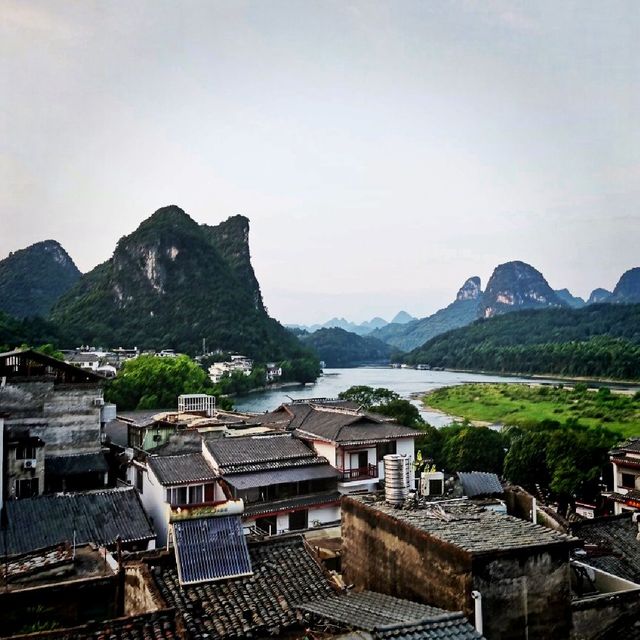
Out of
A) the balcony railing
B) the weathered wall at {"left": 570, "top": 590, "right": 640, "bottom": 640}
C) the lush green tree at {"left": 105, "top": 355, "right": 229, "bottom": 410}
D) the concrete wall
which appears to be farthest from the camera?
the lush green tree at {"left": 105, "top": 355, "right": 229, "bottom": 410}

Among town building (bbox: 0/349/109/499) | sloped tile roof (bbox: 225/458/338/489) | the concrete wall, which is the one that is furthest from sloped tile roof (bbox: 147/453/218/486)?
the concrete wall

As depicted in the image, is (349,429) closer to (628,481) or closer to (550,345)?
(628,481)

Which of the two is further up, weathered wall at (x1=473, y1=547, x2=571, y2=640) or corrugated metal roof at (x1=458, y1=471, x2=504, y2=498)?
weathered wall at (x1=473, y1=547, x2=571, y2=640)

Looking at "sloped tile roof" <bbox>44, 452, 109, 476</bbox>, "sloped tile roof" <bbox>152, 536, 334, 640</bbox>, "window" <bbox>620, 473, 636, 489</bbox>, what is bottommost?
"window" <bbox>620, 473, 636, 489</bbox>

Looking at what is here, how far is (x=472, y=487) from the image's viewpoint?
60.6ft

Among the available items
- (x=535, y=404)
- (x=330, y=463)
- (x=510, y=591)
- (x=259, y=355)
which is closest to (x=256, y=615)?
(x=510, y=591)

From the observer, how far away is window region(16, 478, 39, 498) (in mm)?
18422

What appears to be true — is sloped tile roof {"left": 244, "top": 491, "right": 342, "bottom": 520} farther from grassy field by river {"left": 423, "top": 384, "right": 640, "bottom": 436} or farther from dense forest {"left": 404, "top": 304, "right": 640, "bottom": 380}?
dense forest {"left": 404, "top": 304, "right": 640, "bottom": 380}

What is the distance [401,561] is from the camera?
6.68m

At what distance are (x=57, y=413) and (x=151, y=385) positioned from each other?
98.2 ft

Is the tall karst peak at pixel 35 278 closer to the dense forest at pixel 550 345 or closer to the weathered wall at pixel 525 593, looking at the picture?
the dense forest at pixel 550 345

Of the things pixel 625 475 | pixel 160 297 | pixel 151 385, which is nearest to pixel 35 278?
pixel 160 297

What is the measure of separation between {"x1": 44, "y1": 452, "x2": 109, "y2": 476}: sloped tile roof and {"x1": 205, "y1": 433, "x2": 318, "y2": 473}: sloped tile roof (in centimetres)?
569

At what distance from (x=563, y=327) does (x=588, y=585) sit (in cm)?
16887
